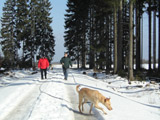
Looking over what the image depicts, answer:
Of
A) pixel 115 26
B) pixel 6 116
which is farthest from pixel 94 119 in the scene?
pixel 115 26

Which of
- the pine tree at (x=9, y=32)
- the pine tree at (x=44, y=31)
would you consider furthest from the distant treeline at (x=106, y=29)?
the pine tree at (x=9, y=32)

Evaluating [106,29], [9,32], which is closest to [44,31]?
[9,32]

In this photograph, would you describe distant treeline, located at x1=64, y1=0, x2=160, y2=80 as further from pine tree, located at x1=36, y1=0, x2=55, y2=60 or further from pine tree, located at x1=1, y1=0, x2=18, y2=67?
pine tree, located at x1=1, y1=0, x2=18, y2=67

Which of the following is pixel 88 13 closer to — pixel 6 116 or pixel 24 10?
pixel 24 10

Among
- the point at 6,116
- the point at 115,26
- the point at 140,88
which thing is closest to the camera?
the point at 6,116

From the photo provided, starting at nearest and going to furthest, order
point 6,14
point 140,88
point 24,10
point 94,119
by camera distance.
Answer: point 94,119 → point 140,88 → point 24,10 → point 6,14

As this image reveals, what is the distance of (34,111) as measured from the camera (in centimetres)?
538

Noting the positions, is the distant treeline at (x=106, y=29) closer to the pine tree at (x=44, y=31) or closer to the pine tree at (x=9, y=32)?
the pine tree at (x=44, y=31)

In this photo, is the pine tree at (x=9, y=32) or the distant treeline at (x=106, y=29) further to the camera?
the pine tree at (x=9, y=32)

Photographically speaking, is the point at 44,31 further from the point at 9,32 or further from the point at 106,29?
the point at 106,29

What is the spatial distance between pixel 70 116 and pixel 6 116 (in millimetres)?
2080

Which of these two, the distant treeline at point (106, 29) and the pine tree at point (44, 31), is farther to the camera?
the pine tree at point (44, 31)

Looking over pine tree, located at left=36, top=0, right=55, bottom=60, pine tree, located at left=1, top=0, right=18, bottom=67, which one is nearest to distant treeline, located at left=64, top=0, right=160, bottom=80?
pine tree, located at left=36, top=0, right=55, bottom=60

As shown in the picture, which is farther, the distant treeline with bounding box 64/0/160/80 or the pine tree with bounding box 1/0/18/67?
the pine tree with bounding box 1/0/18/67
